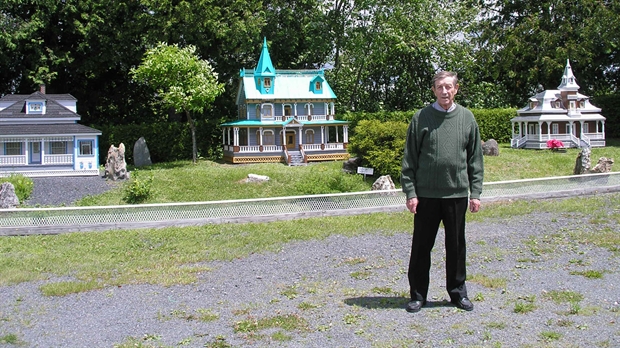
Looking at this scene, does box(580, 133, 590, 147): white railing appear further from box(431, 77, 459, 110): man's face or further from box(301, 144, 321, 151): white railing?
box(431, 77, 459, 110): man's face

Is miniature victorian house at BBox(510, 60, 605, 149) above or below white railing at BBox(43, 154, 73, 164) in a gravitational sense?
above

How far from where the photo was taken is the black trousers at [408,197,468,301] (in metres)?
6.64

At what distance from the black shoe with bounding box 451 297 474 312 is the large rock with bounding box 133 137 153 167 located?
23443 millimetres

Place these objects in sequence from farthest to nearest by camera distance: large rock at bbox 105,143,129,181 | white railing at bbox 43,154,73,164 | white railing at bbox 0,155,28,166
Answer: white railing at bbox 43,154,73,164 < white railing at bbox 0,155,28,166 < large rock at bbox 105,143,129,181

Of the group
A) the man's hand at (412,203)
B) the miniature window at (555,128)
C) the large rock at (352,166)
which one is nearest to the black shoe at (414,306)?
the man's hand at (412,203)

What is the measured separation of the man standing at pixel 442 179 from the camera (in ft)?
21.6

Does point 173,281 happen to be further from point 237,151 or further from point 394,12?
point 394,12

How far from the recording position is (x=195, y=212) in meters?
14.2

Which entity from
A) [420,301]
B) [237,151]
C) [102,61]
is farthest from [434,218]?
[102,61]

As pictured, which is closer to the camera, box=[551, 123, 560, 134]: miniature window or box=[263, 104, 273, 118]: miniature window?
box=[263, 104, 273, 118]: miniature window

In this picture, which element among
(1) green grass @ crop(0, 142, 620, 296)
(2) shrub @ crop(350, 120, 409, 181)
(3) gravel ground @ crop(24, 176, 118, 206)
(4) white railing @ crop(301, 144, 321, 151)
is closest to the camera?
(1) green grass @ crop(0, 142, 620, 296)

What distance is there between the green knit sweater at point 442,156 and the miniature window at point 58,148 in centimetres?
2072

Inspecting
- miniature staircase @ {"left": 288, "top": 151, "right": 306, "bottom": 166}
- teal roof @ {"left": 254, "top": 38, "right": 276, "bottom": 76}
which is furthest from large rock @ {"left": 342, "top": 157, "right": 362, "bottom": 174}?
teal roof @ {"left": 254, "top": 38, "right": 276, "bottom": 76}

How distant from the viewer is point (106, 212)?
13641 mm
